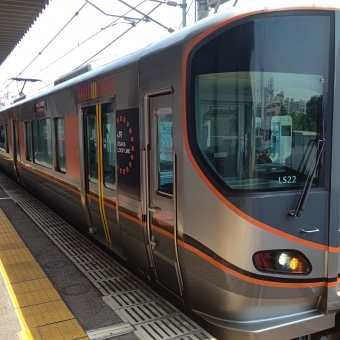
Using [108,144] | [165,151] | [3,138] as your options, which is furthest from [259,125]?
[3,138]

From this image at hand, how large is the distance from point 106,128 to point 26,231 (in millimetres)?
2930

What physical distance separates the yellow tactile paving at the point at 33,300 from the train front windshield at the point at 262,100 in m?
1.89

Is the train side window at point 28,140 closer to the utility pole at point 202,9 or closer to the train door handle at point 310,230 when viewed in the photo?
the utility pole at point 202,9

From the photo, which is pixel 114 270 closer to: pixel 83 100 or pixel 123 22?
pixel 83 100

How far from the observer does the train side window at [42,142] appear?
7700 millimetres

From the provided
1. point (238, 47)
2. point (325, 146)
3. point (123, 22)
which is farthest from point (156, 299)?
point (123, 22)

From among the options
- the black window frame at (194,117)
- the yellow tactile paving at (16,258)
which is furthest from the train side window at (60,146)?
the black window frame at (194,117)

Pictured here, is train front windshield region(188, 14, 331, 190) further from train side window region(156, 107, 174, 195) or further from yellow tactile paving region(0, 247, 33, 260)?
yellow tactile paving region(0, 247, 33, 260)

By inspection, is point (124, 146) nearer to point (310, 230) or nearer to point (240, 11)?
point (240, 11)

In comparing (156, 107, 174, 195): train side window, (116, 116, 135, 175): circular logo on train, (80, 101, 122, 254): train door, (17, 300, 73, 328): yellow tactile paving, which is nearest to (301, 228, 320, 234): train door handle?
(156, 107, 174, 195): train side window

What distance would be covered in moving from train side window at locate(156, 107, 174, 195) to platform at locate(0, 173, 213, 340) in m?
1.16

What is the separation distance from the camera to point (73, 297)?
4184 mm

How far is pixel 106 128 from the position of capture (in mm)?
4883

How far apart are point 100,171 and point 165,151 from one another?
1.81 meters
